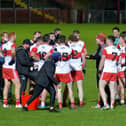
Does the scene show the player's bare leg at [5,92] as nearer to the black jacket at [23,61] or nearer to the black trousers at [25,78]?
the black trousers at [25,78]

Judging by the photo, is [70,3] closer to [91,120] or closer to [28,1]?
[28,1]

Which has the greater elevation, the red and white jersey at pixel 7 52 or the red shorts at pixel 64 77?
the red and white jersey at pixel 7 52

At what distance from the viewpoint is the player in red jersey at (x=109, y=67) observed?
51.3 ft

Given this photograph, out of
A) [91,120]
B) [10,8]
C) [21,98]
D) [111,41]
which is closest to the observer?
[91,120]

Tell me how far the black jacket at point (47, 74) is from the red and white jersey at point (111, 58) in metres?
1.33

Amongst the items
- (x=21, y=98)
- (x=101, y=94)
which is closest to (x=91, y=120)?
(x=101, y=94)

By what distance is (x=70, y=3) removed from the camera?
54062 millimetres

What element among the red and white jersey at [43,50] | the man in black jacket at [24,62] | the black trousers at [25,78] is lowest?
the black trousers at [25,78]

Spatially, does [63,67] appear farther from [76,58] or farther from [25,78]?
[25,78]

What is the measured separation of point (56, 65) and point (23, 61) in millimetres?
824

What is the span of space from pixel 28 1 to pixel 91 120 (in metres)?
39.9

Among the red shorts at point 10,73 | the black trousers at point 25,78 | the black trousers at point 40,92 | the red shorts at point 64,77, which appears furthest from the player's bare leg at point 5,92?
the red shorts at point 64,77

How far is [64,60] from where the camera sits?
1595cm

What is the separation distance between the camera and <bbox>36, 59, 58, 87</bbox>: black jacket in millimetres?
15281
